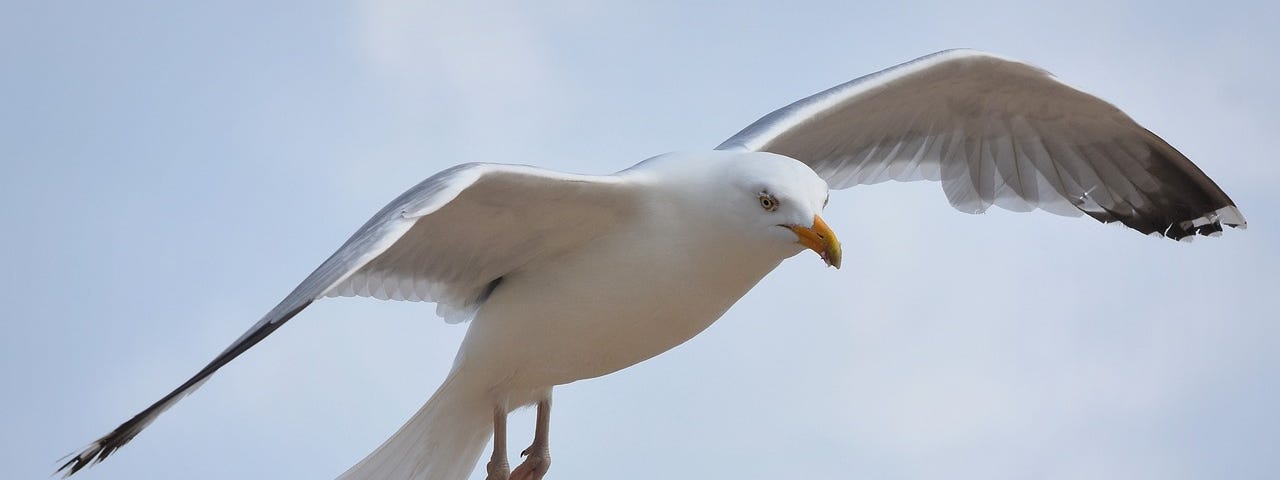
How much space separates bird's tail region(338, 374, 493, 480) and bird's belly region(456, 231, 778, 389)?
0.22m

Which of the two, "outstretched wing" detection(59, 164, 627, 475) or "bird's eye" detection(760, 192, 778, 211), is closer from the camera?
"outstretched wing" detection(59, 164, 627, 475)

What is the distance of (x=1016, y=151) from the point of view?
704cm

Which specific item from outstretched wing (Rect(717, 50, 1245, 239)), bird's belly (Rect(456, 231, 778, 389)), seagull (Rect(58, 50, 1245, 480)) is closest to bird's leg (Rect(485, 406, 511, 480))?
seagull (Rect(58, 50, 1245, 480))

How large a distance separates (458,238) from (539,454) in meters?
0.98

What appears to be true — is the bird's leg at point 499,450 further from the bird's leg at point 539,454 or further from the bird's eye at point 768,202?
the bird's eye at point 768,202

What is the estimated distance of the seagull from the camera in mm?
5359

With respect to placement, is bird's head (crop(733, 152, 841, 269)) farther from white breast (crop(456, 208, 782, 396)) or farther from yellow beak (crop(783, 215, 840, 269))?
white breast (crop(456, 208, 782, 396))

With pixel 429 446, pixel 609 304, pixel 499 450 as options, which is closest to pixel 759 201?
pixel 609 304

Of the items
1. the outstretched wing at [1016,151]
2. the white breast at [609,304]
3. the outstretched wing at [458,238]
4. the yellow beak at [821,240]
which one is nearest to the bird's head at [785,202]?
the yellow beak at [821,240]

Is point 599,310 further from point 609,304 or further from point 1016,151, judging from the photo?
point 1016,151

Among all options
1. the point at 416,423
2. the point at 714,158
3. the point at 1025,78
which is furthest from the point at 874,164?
the point at 416,423

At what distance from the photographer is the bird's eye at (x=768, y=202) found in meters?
5.34

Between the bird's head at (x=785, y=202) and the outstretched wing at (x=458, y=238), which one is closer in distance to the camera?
the outstretched wing at (x=458, y=238)

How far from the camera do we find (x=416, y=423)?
20.3 ft
